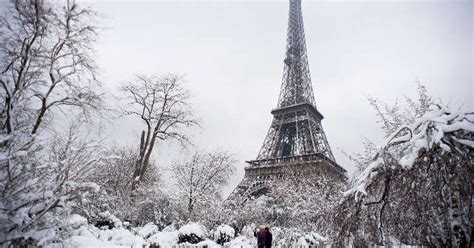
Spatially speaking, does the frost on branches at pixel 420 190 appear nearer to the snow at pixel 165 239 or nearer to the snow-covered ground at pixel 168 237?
the snow-covered ground at pixel 168 237

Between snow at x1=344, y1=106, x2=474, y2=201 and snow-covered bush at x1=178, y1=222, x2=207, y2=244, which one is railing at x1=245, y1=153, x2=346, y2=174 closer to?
snow-covered bush at x1=178, y1=222, x2=207, y2=244

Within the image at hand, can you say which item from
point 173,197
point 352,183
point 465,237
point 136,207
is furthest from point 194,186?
point 465,237

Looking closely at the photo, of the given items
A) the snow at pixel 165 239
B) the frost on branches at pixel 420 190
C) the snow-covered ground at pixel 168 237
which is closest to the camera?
the frost on branches at pixel 420 190

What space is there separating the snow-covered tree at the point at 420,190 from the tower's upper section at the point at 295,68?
31509 millimetres

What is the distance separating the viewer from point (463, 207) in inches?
139

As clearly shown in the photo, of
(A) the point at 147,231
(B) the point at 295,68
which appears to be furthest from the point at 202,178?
(B) the point at 295,68

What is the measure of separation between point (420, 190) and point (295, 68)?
38.6 metres

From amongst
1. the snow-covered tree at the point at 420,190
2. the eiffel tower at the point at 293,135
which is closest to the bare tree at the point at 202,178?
the eiffel tower at the point at 293,135

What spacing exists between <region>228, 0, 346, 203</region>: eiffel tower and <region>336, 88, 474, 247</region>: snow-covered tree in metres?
18.6

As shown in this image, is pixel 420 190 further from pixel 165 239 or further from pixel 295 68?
pixel 295 68

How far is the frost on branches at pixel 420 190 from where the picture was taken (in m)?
3.53

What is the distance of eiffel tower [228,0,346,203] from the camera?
89.1 ft

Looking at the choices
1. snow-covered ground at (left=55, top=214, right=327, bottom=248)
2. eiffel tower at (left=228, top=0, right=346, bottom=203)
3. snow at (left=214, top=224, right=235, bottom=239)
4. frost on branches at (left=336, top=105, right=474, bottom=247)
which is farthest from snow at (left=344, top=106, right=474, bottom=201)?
eiffel tower at (left=228, top=0, right=346, bottom=203)

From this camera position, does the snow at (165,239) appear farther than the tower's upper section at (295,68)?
No
